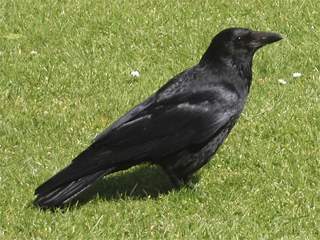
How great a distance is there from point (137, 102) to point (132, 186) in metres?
1.33

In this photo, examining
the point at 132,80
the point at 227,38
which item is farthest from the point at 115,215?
the point at 132,80

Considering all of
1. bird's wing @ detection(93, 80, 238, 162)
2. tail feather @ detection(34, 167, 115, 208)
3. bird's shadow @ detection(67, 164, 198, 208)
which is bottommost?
bird's shadow @ detection(67, 164, 198, 208)

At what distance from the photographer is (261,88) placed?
22.5 feet

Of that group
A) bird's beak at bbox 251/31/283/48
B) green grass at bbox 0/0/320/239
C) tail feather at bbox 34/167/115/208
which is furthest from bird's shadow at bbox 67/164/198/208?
bird's beak at bbox 251/31/283/48

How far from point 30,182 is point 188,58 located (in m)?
2.67

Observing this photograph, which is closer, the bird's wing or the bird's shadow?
the bird's wing

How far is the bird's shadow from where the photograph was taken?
5230 millimetres

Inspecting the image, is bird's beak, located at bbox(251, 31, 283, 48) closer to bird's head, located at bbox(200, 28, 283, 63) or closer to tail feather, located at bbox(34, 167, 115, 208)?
bird's head, located at bbox(200, 28, 283, 63)

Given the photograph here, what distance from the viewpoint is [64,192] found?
490 centimetres

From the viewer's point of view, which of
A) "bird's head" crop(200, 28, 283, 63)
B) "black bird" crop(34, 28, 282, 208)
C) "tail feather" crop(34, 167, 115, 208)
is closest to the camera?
"tail feather" crop(34, 167, 115, 208)

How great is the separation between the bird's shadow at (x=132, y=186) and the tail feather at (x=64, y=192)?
0.44 feet

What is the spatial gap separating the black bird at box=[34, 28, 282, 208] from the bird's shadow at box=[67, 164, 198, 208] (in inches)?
8.1

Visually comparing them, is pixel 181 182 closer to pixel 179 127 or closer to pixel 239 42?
pixel 179 127

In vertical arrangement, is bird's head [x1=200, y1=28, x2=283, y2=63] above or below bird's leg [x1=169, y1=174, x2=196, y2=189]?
above
